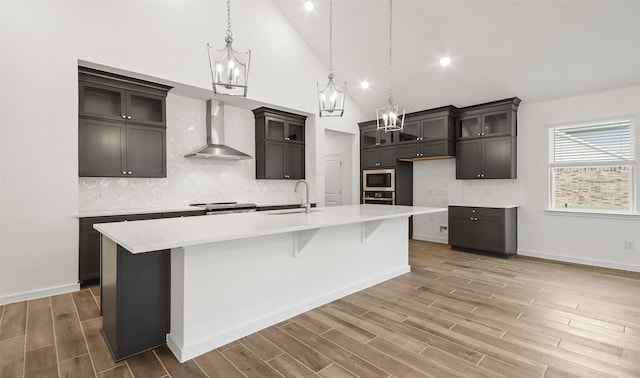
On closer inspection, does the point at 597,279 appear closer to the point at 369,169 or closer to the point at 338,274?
the point at 338,274

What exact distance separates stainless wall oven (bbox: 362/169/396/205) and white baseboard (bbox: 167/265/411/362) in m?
3.16

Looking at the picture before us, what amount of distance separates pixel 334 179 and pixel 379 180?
1.37 metres

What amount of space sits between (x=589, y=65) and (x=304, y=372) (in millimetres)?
5141

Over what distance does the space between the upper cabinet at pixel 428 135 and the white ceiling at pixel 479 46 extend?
0.24 m

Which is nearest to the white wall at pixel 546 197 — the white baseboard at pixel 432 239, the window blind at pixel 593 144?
the window blind at pixel 593 144

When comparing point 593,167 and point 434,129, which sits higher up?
point 434,129

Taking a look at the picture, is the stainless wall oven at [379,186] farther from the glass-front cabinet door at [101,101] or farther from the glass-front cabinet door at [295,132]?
the glass-front cabinet door at [101,101]

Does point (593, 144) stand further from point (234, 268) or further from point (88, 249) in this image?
point (88, 249)

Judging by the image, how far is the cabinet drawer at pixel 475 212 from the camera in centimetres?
508

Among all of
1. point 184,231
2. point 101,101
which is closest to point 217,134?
point 101,101

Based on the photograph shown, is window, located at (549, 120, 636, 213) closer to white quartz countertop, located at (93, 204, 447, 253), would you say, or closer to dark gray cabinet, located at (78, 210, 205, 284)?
white quartz countertop, located at (93, 204, 447, 253)

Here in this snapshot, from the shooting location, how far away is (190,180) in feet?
16.2

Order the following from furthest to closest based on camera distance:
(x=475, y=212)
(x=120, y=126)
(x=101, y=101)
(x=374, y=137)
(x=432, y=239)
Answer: (x=374, y=137)
(x=432, y=239)
(x=475, y=212)
(x=101, y=101)
(x=120, y=126)

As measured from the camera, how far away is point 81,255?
3.53 meters
